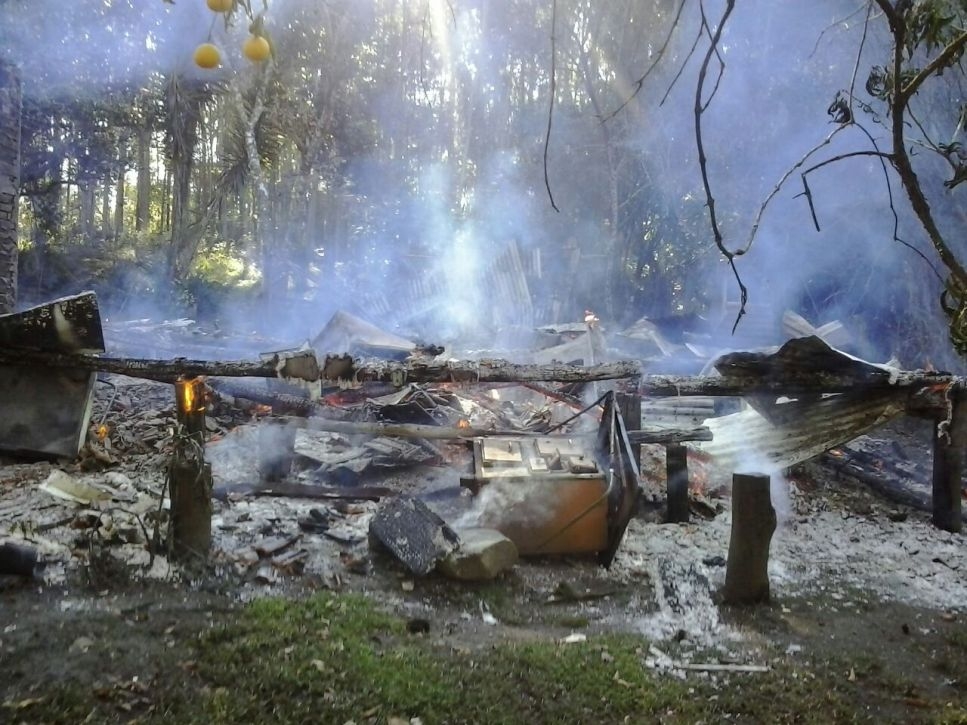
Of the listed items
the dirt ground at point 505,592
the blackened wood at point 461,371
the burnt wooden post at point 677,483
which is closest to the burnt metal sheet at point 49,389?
the dirt ground at point 505,592

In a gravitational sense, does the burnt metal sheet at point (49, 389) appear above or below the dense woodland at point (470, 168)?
below

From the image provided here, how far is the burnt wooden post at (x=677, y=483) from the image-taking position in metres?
5.38

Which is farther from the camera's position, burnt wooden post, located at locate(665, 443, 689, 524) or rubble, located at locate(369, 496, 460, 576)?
burnt wooden post, located at locate(665, 443, 689, 524)

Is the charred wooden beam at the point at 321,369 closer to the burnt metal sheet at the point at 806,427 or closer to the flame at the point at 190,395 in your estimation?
the flame at the point at 190,395

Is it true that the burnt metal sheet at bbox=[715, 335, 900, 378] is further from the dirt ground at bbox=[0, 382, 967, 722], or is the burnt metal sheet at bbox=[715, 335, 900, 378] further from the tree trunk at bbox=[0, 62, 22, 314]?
the tree trunk at bbox=[0, 62, 22, 314]

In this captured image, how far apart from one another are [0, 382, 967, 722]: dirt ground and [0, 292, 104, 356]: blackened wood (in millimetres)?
1112

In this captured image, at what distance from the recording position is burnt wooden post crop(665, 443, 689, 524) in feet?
17.6

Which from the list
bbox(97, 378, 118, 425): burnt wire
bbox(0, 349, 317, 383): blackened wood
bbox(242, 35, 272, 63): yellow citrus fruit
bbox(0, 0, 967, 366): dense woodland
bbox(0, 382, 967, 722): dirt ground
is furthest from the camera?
bbox(0, 0, 967, 366): dense woodland

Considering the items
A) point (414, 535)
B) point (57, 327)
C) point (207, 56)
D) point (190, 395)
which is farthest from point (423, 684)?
point (57, 327)

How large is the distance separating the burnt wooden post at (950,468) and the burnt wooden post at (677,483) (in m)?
2.07

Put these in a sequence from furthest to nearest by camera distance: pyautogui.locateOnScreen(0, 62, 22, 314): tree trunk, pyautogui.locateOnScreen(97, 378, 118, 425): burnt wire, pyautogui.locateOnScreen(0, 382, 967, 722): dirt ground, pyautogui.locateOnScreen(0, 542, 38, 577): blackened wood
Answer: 1. pyautogui.locateOnScreen(97, 378, 118, 425): burnt wire
2. pyautogui.locateOnScreen(0, 62, 22, 314): tree trunk
3. pyautogui.locateOnScreen(0, 542, 38, 577): blackened wood
4. pyautogui.locateOnScreen(0, 382, 967, 722): dirt ground

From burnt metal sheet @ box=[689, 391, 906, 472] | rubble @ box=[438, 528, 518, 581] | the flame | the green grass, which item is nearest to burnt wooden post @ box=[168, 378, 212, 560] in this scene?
the flame

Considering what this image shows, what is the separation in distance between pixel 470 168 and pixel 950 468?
54.1ft

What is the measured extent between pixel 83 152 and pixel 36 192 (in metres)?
1.47
